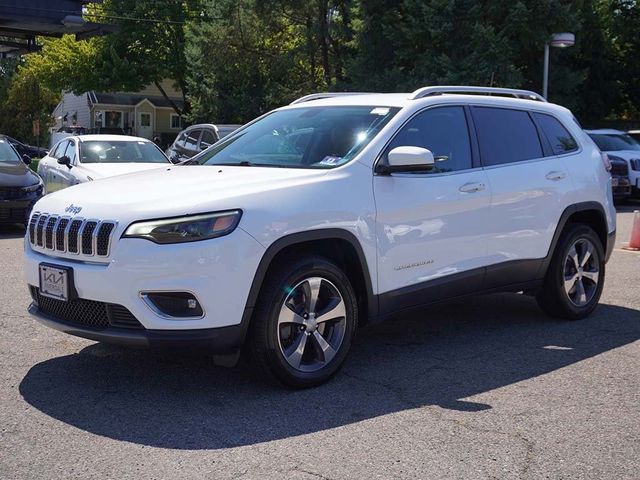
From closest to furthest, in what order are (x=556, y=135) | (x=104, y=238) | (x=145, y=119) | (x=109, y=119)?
(x=104, y=238)
(x=556, y=135)
(x=109, y=119)
(x=145, y=119)

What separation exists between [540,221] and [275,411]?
9.85 feet

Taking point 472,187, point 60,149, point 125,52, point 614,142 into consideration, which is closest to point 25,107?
Result: point 125,52

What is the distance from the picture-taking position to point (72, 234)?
4.75 m

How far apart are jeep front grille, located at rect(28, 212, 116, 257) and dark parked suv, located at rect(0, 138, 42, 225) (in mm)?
7749

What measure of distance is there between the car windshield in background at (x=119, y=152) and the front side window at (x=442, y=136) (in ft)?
28.0

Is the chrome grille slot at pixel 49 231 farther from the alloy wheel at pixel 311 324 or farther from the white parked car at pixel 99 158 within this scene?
the white parked car at pixel 99 158

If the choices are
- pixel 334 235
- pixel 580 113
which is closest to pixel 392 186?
pixel 334 235

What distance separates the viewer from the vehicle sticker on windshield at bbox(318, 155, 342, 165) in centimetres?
531

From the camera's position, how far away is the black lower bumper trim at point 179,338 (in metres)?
4.46

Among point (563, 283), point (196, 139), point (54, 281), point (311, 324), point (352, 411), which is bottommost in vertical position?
point (352, 411)

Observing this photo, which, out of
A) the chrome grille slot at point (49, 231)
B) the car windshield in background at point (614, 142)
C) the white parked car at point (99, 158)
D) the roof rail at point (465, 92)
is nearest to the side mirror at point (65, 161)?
the white parked car at point (99, 158)

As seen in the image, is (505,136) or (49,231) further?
(505,136)

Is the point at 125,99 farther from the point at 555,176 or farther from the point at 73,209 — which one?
the point at 73,209

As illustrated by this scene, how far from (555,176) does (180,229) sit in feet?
11.5
